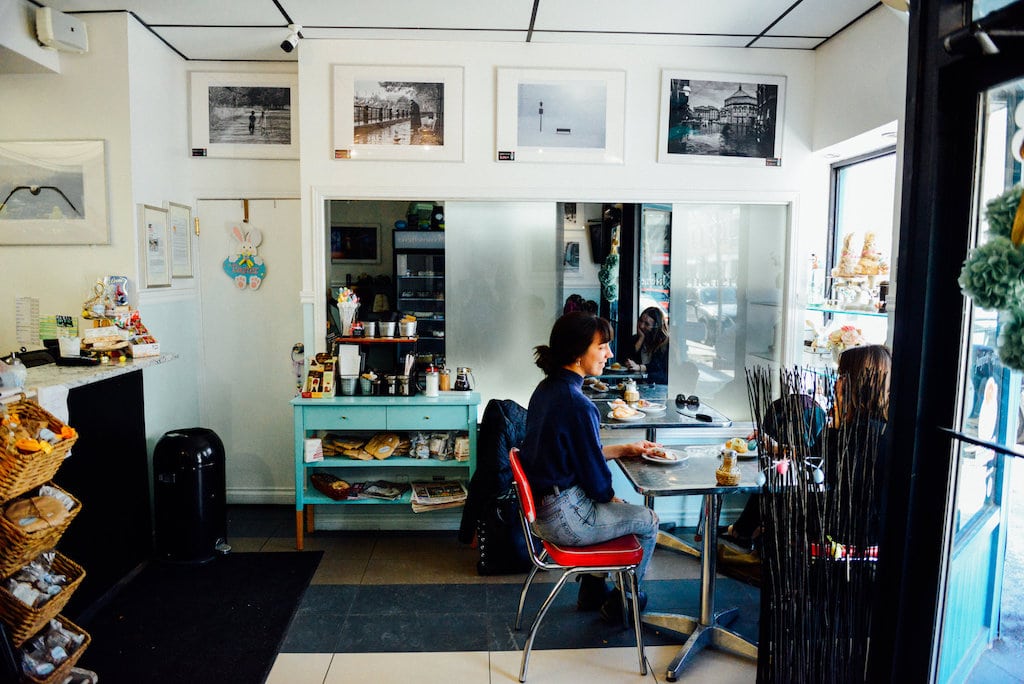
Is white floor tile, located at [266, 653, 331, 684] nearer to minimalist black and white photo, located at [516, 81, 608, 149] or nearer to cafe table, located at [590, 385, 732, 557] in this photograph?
cafe table, located at [590, 385, 732, 557]

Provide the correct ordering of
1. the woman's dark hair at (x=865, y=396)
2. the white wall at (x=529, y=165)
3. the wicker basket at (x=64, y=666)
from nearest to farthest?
the woman's dark hair at (x=865, y=396), the wicker basket at (x=64, y=666), the white wall at (x=529, y=165)

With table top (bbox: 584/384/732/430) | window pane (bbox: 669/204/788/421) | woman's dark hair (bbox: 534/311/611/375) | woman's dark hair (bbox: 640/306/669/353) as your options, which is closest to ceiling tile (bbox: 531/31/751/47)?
window pane (bbox: 669/204/788/421)

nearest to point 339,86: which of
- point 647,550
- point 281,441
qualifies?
→ point 281,441

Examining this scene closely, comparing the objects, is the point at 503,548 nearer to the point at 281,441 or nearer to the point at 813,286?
the point at 281,441

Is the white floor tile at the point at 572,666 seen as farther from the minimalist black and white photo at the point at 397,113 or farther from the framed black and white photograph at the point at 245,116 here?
the framed black and white photograph at the point at 245,116

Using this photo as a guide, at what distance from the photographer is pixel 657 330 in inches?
173

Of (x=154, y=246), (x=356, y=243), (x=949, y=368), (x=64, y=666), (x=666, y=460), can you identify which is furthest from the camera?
(x=356, y=243)

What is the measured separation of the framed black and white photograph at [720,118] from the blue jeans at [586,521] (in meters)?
2.23

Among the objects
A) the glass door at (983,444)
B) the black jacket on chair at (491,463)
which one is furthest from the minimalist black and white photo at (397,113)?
the glass door at (983,444)

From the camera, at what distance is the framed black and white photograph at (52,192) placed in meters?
3.61

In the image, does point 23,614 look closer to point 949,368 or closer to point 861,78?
point 949,368

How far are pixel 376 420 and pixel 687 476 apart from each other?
6.24 feet

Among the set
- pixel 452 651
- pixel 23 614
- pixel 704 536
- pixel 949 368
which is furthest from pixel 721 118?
pixel 23 614

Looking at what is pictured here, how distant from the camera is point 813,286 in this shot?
4238 mm
